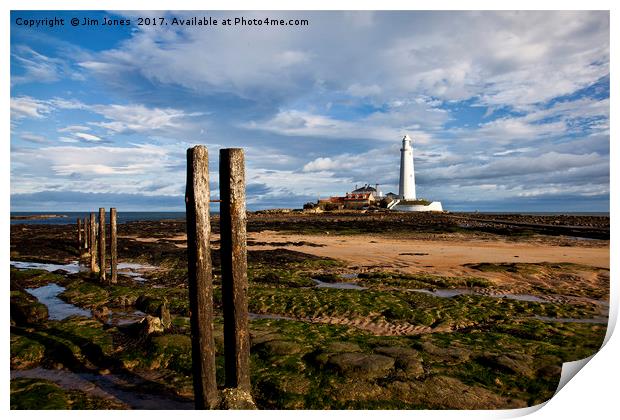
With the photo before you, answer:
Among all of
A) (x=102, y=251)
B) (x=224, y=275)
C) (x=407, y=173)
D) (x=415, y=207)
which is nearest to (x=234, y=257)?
(x=224, y=275)

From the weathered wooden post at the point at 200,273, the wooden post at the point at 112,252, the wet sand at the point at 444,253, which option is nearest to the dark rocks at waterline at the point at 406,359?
the weathered wooden post at the point at 200,273

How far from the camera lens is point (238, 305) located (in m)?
5.36

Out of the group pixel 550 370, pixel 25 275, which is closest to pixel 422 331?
pixel 550 370

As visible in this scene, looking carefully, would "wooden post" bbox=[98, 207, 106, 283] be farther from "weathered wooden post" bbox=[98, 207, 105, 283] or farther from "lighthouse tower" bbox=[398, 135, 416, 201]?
"lighthouse tower" bbox=[398, 135, 416, 201]

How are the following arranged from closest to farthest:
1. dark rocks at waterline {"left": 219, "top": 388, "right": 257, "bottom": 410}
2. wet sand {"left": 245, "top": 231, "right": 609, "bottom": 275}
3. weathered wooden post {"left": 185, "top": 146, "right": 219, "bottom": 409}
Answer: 1. weathered wooden post {"left": 185, "top": 146, "right": 219, "bottom": 409}
2. dark rocks at waterline {"left": 219, "top": 388, "right": 257, "bottom": 410}
3. wet sand {"left": 245, "top": 231, "right": 609, "bottom": 275}

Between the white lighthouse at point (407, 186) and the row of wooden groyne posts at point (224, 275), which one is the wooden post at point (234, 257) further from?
the white lighthouse at point (407, 186)

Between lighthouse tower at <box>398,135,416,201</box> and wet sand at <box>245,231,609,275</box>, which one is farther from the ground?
lighthouse tower at <box>398,135,416,201</box>

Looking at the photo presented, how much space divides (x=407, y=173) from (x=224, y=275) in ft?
247

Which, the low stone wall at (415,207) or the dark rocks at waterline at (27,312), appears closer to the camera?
the dark rocks at waterline at (27,312)

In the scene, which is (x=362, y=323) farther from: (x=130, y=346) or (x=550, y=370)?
(x=130, y=346)

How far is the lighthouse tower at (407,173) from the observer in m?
77.2

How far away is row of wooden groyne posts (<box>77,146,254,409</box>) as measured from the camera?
518cm

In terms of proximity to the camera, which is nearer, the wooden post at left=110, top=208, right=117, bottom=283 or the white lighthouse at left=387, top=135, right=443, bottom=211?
the wooden post at left=110, top=208, right=117, bottom=283

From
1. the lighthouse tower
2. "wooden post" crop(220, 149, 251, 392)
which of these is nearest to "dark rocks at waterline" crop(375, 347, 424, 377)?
"wooden post" crop(220, 149, 251, 392)
